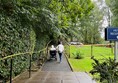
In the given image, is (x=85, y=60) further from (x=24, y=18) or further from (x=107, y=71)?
(x=107, y=71)

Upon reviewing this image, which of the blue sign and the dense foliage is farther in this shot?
the dense foliage

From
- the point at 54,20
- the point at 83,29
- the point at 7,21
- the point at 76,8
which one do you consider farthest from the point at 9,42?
the point at 83,29

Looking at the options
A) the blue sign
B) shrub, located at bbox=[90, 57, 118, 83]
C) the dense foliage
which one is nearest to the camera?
shrub, located at bbox=[90, 57, 118, 83]

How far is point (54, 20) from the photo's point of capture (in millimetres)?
15219

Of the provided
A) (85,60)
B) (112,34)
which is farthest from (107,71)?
(85,60)

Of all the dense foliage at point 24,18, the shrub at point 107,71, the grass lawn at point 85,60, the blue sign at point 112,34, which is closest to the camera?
the shrub at point 107,71

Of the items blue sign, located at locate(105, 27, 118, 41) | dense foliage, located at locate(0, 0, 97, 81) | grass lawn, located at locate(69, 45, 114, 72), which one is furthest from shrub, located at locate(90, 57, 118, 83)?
dense foliage, located at locate(0, 0, 97, 81)

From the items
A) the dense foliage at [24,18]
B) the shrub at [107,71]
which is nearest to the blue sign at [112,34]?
the shrub at [107,71]

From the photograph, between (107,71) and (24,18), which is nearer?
(107,71)

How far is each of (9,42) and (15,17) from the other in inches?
60.9

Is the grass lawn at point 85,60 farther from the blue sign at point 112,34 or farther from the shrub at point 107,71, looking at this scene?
the shrub at point 107,71

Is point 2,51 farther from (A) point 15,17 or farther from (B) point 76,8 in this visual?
(B) point 76,8

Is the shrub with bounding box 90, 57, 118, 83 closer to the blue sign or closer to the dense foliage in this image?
the blue sign

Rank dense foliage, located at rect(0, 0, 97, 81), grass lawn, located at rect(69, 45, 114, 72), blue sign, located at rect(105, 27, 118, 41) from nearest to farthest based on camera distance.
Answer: blue sign, located at rect(105, 27, 118, 41) < dense foliage, located at rect(0, 0, 97, 81) < grass lawn, located at rect(69, 45, 114, 72)
